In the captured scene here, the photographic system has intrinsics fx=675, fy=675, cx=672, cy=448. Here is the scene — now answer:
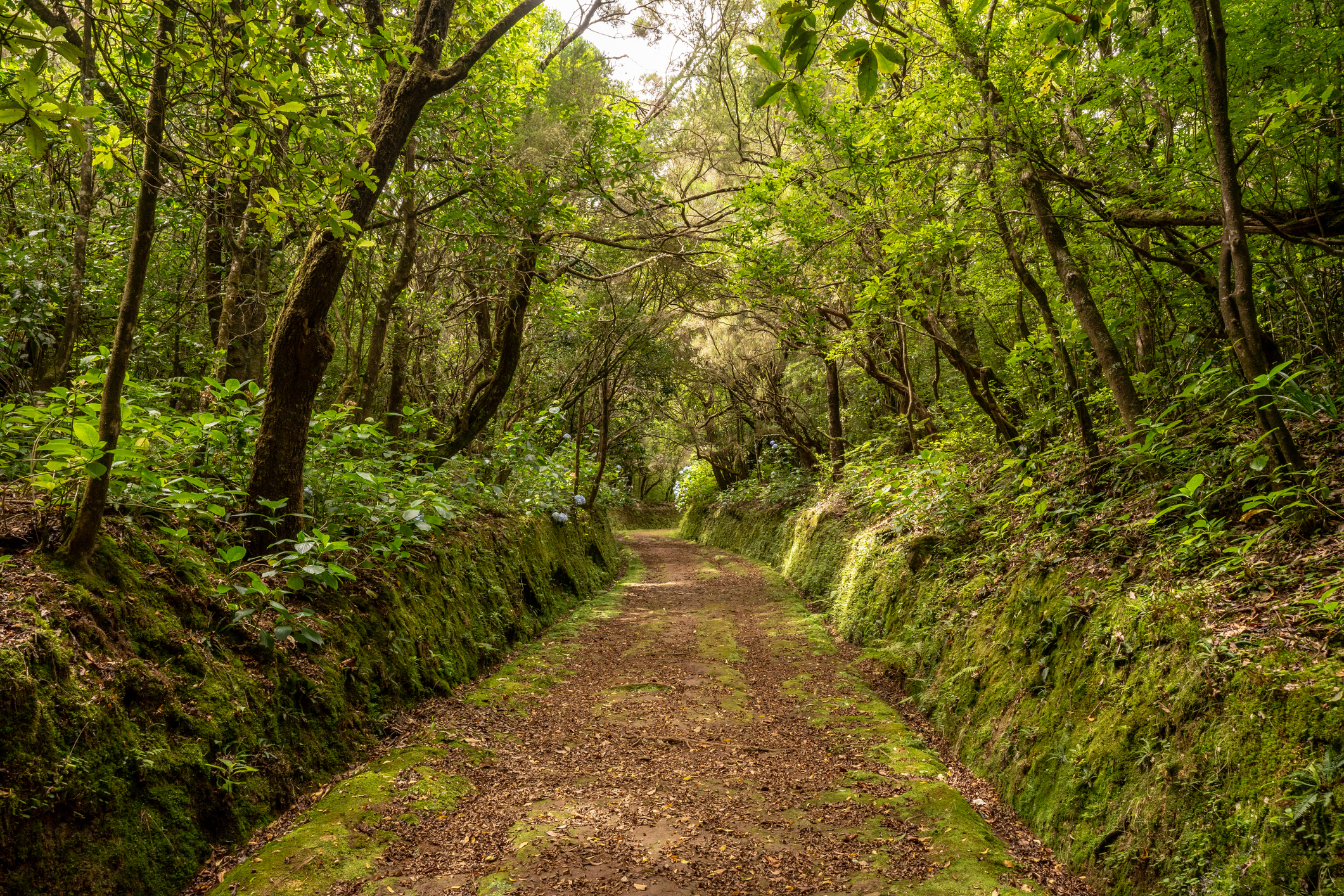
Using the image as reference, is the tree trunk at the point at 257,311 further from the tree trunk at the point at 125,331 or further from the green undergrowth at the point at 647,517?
the green undergrowth at the point at 647,517

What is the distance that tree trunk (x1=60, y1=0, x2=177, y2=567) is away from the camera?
3031mm

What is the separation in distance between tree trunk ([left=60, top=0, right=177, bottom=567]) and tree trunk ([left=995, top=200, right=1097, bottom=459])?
17.6 feet

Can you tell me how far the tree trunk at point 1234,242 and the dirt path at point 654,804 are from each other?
2.30m

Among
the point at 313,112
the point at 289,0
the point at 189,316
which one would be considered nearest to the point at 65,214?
the point at 189,316

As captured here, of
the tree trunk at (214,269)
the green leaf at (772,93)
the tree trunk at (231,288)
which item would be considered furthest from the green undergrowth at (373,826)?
the tree trunk at (214,269)

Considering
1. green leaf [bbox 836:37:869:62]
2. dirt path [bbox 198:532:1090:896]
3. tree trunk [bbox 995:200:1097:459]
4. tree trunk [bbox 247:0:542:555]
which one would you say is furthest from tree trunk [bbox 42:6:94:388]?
tree trunk [bbox 995:200:1097:459]

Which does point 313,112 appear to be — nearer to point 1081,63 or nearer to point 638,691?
point 638,691

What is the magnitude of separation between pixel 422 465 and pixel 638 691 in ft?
11.2

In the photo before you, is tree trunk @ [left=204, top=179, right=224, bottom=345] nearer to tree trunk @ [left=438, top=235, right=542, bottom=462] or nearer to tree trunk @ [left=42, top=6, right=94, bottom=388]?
tree trunk @ [left=42, top=6, right=94, bottom=388]

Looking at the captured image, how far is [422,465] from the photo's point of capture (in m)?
7.25

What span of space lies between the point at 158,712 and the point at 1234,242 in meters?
5.46

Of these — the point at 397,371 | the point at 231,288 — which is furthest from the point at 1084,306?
the point at 397,371

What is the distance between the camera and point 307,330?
4.55 m

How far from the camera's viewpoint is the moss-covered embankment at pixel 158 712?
7.70 ft
